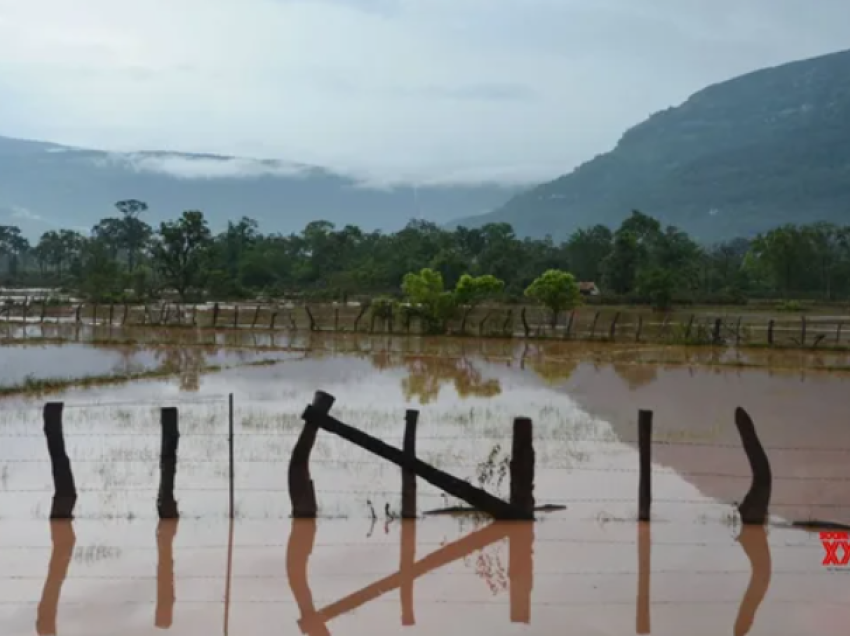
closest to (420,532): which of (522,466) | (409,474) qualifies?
(409,474)

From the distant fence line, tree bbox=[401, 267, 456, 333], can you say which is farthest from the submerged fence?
tree bbox=[401, 267, 456, 333]

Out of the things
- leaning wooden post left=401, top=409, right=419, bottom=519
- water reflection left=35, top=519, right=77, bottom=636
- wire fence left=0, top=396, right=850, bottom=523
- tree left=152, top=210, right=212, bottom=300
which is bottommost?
water reflection left=35, top=519, right=77, bottom=636

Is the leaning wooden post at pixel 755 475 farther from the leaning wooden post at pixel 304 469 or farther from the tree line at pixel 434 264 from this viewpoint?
the tree line at pixel 434 264

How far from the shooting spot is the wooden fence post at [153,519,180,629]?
23.2ft

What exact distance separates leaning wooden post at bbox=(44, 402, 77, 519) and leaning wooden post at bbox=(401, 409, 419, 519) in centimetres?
346

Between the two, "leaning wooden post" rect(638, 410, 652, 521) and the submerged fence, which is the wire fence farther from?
"leaning wooden post" rect(638, 410, 652, 521)

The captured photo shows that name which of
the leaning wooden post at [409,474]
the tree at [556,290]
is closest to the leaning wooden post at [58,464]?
the leaning wooden post at [409,474]

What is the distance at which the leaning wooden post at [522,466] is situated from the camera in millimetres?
9070

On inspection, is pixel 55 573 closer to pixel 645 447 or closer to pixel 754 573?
pixel 645 447

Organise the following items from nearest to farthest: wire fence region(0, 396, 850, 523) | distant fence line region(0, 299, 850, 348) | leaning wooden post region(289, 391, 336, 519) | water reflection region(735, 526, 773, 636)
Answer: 1. water reflection region(735, 526, 773, 636)
2. leaning wooden post region(289, 391, 336, 519)
3. wire fence region(0, 396, 850, 523)
4. distant fence line region(0, 299, 850, 348)

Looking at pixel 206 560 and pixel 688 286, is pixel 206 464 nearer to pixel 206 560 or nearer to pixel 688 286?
pixel 206 560

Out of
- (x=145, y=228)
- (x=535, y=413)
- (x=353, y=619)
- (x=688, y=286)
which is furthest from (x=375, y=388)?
(x=145, y=228)

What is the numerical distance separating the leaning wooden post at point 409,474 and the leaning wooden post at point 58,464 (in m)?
3.46

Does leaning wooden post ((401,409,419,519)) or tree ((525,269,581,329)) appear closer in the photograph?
leaning wooden post ((401,409,419,519))
